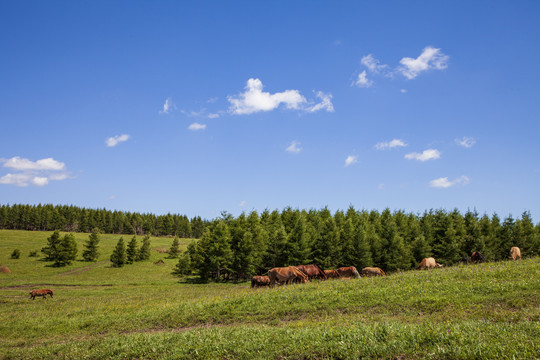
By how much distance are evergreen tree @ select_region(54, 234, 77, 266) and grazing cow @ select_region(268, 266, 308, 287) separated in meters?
66.7

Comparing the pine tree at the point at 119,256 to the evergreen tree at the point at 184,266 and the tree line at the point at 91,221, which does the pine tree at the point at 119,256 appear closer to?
the evergreen tree at the point at 184,266

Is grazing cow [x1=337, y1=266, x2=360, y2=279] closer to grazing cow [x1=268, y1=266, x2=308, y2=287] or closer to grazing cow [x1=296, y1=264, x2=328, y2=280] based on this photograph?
grazing cow [x1=296, y1=264, x2=328, y2=280]

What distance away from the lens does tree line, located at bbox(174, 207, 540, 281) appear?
159 feet

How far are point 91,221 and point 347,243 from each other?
5475 inches

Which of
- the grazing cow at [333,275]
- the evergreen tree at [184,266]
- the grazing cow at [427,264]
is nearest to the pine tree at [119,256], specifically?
the evergreen tree at [184,266]

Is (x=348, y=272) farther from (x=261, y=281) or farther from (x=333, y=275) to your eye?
(x=261, y=281)

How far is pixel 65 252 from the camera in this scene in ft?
229

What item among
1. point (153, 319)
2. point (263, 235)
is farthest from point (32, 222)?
point (153, 319)

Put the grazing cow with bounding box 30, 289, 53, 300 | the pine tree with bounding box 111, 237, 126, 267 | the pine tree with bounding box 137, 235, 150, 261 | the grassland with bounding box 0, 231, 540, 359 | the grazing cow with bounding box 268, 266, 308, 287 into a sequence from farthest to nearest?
the pine tree with bounding box 137, 235, 150, 261
the pine tree with bounding box 111, 237, 126, 267
the grazing cow with bounding box 30, 289, 53, 300
the grazing cow with bounding box 268, 266, 308, 287
the grassland with bounding box 0, 231, 540, 359

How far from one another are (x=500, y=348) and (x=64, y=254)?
280 feet

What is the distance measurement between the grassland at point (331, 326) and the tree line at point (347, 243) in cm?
3030

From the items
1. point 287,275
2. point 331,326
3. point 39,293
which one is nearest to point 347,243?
point 287,275

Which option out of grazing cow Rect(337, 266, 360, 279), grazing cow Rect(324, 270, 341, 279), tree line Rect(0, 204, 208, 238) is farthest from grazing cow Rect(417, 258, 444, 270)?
tree line Rect(0, 204, 208, 238)

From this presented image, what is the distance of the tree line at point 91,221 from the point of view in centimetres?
13488
